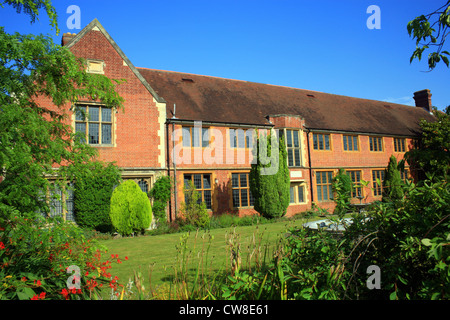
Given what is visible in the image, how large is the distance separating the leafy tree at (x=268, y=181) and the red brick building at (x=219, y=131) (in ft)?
5.26

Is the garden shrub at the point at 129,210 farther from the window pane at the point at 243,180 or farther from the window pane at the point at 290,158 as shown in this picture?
the window pane at the point at 290,158

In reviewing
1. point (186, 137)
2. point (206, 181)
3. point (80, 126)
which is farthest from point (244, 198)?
point (80, 126)

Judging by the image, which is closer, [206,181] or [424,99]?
[206,181]

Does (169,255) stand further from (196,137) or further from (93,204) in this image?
(196,137)

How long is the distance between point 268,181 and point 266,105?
23.1 ft

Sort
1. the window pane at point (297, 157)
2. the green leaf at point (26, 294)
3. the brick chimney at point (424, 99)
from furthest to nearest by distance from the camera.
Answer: the brick chimney at point (424, 99)
the window pane at point (297, 157)
the green leaf at point (26, 294)

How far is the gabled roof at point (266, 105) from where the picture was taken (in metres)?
19.8

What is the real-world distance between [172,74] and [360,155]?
49.9ft

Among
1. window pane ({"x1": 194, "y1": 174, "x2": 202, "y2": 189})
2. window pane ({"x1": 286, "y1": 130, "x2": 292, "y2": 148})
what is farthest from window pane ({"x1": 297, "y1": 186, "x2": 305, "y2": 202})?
window pane ({"x1": 194, "y1": 174, "x2": 202, "y2": 189})

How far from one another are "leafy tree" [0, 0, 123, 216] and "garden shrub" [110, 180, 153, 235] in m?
9.31

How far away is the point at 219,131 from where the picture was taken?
62.5 ft

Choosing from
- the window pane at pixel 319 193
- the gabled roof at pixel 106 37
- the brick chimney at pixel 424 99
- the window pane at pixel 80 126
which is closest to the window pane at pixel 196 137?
the gabled roof at pixel 106 37
